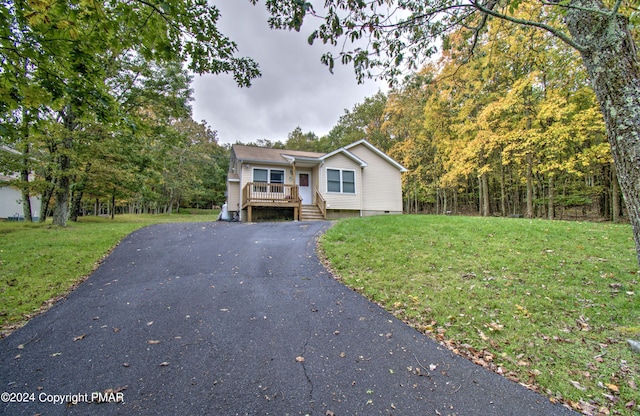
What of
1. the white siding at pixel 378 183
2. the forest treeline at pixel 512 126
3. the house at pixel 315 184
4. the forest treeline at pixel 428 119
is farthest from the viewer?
the white siding at pixel 378 183

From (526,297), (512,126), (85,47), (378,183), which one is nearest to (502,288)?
(526,297)

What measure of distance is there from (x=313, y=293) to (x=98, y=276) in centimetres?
459

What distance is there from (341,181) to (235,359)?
13385 mm

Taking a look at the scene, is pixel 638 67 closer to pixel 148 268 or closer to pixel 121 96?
pixel 148 268

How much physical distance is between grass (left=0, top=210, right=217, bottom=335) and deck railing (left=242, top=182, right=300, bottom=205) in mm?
5897

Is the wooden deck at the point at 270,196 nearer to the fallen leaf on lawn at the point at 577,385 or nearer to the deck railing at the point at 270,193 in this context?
the deck railing at the point at 270,193

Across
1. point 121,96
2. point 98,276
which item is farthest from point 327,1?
point 121,96

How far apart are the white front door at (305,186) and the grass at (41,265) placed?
29.2ft

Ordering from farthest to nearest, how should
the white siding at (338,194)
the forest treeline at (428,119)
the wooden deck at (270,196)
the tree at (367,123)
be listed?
1. the tree at (367,123)
2. the white siding at (338,194)
3. the wooden deck at (270,196)
4. the forest treeline at (428,119)

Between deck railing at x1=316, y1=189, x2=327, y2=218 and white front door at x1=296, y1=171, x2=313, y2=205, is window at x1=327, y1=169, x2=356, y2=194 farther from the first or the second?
white front door at x1=296, y1=171, x2=313, y2=205

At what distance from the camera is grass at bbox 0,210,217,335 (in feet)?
13.3

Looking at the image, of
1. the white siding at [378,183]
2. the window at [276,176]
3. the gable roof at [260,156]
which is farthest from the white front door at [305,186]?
the white siding at [378,183]

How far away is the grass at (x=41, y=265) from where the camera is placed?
406 centimetres

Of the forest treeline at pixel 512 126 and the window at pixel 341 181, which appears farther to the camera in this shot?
the window at pixel 341 181
